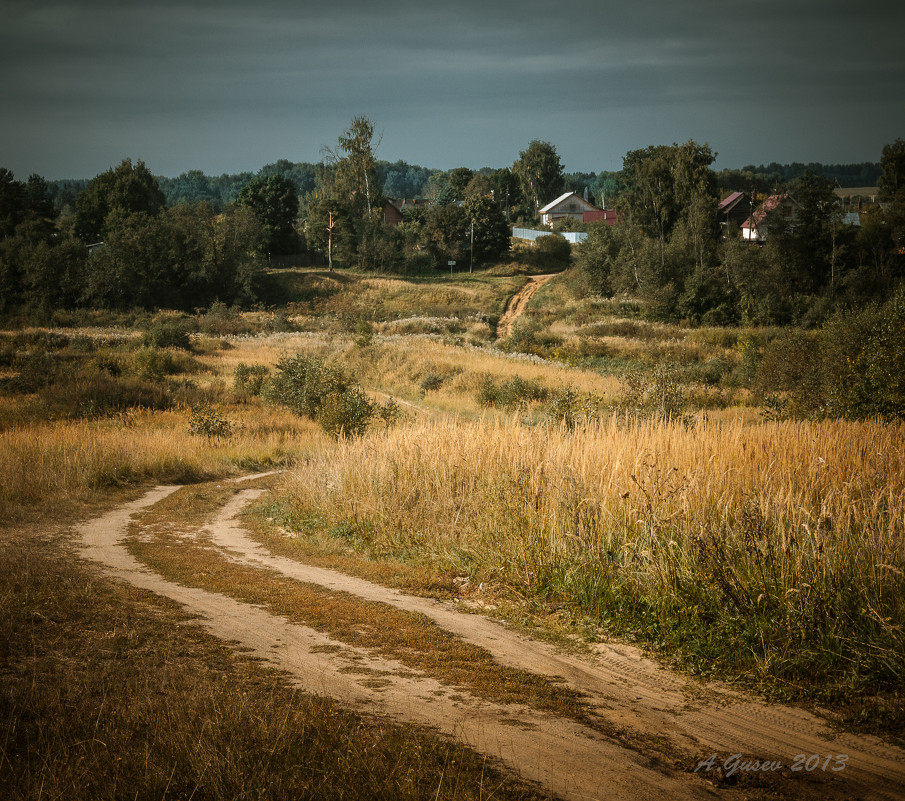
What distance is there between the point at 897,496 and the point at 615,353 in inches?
1825

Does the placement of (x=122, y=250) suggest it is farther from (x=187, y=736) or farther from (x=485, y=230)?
(x=187, y=736)

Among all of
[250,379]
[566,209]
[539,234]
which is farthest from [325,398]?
[566,209]

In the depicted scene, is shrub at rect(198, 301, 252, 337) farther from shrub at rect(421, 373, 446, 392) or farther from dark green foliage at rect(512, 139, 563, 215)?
dark green foliage at rect(512, 139, 563, 215)

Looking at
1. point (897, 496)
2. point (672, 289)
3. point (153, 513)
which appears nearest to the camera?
point (897, 496)

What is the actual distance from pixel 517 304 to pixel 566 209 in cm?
4637

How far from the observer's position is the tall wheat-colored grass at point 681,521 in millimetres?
6486

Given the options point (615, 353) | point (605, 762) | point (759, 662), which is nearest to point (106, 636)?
point (605, 762)

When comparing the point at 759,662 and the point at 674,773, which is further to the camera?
the point at 759,662

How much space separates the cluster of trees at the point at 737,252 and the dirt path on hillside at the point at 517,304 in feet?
25.1

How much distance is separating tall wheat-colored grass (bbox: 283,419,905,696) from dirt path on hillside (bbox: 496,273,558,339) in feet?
170

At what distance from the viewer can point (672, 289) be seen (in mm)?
65875

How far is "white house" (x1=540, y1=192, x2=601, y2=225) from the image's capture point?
117m

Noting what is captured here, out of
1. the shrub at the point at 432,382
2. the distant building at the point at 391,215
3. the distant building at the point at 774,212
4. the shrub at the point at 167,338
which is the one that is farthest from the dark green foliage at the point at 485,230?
the shrub at the point at 432,382

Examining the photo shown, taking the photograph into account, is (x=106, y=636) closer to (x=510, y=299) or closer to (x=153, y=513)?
(x=153, y=513)
